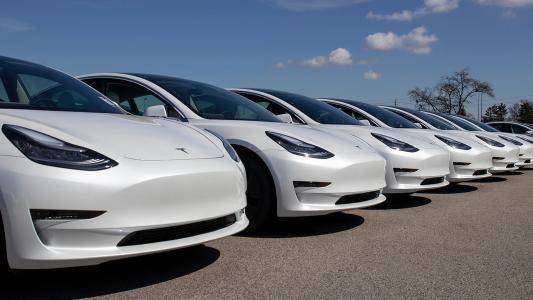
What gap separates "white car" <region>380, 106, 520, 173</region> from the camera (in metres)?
9.27

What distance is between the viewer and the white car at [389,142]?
5816mm

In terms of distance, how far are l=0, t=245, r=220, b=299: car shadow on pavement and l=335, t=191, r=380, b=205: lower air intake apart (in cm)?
121

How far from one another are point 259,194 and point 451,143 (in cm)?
424

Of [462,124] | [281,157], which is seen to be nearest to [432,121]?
[462,124]

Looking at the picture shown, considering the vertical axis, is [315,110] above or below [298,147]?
above

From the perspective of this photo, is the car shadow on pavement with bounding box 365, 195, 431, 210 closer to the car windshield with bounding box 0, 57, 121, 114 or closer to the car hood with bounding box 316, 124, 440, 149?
the car hood with bounding box 316, 124, 440, 149

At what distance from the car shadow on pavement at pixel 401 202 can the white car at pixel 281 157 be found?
49.3 inches

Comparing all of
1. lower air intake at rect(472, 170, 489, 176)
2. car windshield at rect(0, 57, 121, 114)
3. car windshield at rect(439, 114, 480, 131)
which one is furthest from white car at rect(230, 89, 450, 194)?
car windshield at rect(439, 114, 480, 131)

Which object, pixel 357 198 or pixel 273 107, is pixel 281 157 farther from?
pixel 273 107

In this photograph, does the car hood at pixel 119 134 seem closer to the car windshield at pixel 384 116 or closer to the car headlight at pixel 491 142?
the car windshield at pixel 384 116

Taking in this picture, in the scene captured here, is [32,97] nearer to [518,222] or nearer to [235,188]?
[235,188]

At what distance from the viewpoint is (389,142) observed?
604 cm

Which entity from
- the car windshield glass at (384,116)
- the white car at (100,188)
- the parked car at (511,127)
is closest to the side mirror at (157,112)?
the white car at (100,188)

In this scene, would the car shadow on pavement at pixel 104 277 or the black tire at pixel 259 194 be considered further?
the black tire at pixel 259 194
